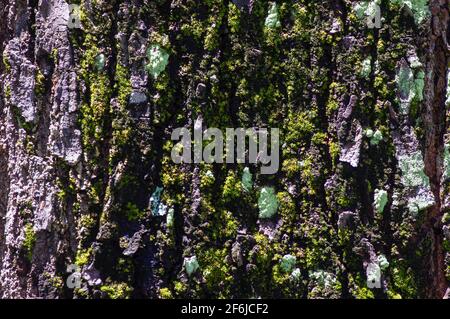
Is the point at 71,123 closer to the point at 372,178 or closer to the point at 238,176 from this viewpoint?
the point at 238,176

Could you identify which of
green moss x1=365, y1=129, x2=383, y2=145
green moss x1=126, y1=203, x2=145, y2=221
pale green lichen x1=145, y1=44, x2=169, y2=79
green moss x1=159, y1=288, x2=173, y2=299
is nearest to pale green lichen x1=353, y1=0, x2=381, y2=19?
green moss x1=365, y1=129, x2=383, y2=145

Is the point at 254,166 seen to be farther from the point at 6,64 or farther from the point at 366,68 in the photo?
the point at 6,64

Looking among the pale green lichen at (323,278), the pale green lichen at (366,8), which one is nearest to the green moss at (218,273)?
the pale green lichen at (323,278)

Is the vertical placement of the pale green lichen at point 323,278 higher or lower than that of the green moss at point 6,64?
lower

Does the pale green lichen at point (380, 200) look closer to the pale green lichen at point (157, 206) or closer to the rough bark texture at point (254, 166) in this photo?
the rough bark texture at point (254, 166)

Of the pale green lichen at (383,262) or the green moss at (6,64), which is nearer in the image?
the pale green lichen at (383,262)

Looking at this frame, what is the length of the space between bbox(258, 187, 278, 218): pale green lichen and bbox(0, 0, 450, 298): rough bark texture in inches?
0.9

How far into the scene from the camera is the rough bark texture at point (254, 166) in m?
1.54

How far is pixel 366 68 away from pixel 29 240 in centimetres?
104

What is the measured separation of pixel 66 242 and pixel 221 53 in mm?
671

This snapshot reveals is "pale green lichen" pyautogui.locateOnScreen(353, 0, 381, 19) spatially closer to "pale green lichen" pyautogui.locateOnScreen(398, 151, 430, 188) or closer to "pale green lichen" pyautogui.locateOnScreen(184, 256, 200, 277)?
"pale green lichen" pyautogui.locateOnScreen(398, 151, 430, 188)

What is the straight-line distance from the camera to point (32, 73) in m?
1.61
